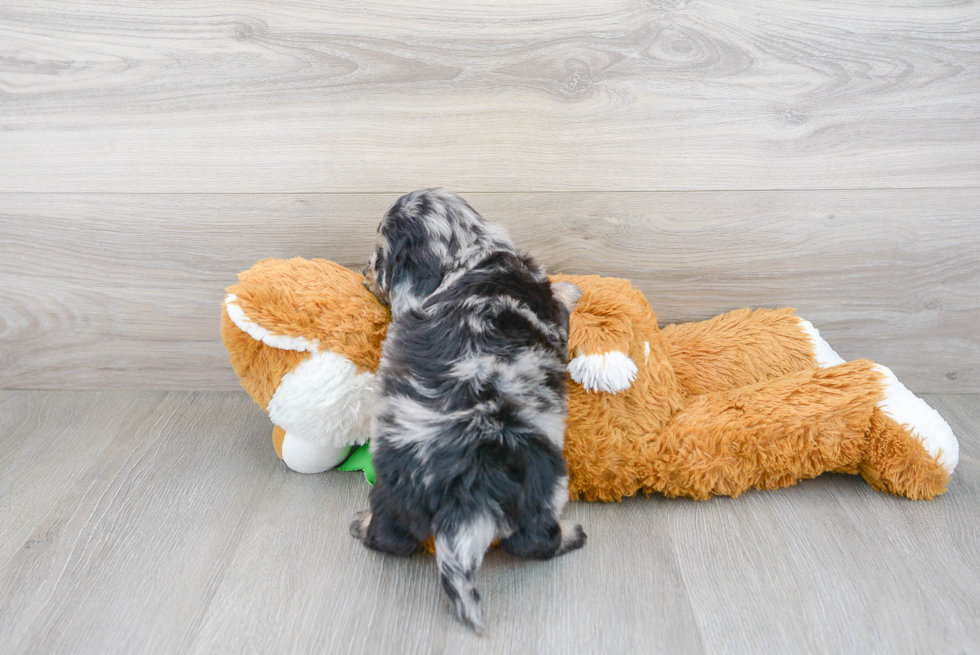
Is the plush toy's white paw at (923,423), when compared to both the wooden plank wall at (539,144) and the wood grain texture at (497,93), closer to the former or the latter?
the wooden plank wall at (539,144)

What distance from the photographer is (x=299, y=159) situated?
161cm

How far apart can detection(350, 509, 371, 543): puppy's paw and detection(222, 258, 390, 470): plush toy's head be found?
7.7 inches

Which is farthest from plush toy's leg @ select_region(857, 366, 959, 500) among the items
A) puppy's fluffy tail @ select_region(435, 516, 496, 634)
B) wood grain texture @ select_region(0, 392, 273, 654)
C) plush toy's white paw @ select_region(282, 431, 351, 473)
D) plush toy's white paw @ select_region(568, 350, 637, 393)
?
wood grain texture @ select_region(0, 392, 273, 654)

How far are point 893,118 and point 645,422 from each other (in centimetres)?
98

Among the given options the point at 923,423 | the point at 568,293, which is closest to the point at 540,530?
the point at 568,293

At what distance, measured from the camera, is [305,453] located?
4.86 ft

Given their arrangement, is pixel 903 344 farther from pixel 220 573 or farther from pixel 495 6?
pixel 220 573

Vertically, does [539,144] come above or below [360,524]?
above

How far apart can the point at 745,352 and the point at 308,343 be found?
102 cm

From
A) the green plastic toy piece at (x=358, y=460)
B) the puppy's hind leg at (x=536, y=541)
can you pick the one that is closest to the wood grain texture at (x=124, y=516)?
the green plastic toy piece at (x=358, y=460)

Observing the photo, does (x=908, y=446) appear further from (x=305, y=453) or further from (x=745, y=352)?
(x=305, y=453)

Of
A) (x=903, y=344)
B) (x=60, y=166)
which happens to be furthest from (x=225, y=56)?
(x=903, y=344)

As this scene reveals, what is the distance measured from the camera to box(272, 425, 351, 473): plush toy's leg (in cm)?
147

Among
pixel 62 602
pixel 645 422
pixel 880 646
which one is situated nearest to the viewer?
pixel 880 646
